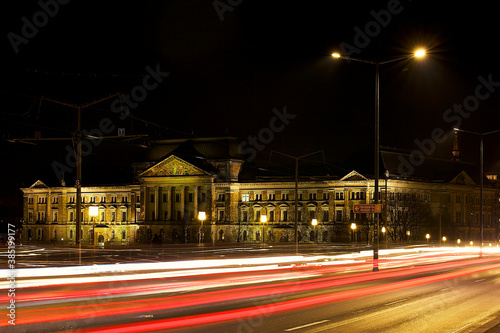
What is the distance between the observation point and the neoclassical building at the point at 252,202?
136m

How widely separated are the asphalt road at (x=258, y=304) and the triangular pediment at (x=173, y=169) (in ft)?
370

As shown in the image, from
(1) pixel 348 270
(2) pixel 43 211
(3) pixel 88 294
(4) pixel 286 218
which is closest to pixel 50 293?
(3) pixel 88 294

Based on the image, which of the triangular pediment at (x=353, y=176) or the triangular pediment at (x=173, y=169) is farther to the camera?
the triangular pediment at (x=173, y=169)

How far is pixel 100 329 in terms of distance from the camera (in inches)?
659

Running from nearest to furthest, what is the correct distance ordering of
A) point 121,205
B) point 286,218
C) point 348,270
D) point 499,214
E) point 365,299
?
point 365,299
point 348,270
point 286,218
point 121,205
point 499,214

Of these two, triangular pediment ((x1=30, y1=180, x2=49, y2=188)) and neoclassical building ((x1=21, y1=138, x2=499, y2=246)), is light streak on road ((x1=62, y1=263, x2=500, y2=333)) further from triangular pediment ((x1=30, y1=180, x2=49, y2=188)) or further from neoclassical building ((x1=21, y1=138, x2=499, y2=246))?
triangular pediment ((x1=30, y1=180, x2=49, y2=188))

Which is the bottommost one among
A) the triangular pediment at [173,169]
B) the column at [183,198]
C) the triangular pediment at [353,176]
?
the column at [183,198]

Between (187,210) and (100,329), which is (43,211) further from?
(100,329)

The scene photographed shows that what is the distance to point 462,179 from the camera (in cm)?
15388

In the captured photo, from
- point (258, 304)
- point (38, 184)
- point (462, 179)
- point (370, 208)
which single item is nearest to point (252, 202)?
point (462, 179)

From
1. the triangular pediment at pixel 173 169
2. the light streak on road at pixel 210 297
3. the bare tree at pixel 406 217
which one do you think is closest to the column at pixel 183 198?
the triangular pediment at pixel 173 169

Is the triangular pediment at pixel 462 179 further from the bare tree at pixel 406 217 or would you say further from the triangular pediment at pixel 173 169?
the triangular pediment at pixel 173 169

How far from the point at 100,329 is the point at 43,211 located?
158m

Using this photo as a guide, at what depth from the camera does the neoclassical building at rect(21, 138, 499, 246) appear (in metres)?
136
